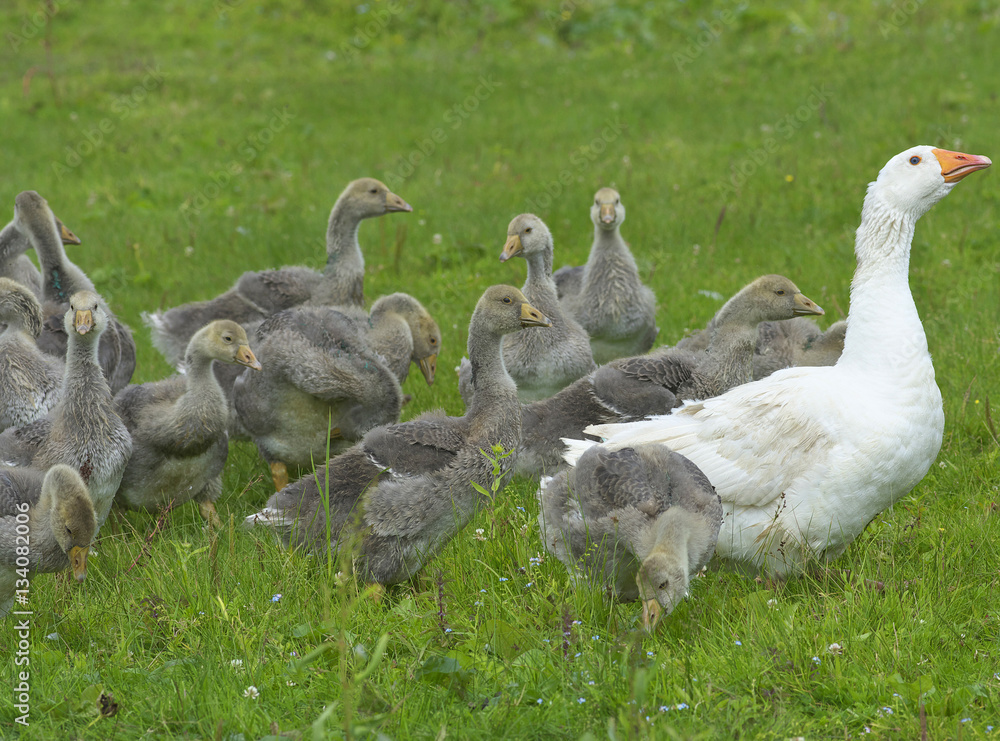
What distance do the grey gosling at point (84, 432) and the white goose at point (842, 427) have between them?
267cm

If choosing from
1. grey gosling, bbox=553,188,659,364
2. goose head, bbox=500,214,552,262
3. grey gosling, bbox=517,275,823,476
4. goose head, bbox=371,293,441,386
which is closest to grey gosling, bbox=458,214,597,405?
goose head, bbox=500,214,552,262

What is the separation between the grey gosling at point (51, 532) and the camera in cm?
450

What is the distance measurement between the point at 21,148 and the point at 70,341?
11.2m

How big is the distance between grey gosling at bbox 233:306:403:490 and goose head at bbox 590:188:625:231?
96.6 inches

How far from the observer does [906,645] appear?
159 inches

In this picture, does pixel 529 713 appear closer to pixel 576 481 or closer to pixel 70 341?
pixel 576 481

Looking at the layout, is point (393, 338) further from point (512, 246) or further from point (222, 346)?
point (222, 346)

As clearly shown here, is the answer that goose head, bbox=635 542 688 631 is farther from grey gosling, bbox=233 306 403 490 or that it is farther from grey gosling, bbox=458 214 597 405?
grey gosling, bbox=458 214 597 405

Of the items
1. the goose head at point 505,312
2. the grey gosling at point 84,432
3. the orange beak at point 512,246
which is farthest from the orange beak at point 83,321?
the orange beak at point 512,246

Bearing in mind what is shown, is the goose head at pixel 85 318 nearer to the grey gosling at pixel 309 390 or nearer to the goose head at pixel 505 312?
the grey gosling at pixel 309 390

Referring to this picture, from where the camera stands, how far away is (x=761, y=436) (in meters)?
5.00

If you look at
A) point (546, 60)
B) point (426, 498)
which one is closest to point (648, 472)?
point (426, 498)

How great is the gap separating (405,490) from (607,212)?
A: 3.92 meters

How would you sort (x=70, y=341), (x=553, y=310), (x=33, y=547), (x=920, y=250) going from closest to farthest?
(x=33, y=547), (x=70, y=341), (x=553, y=310), (x=920, y=250)
